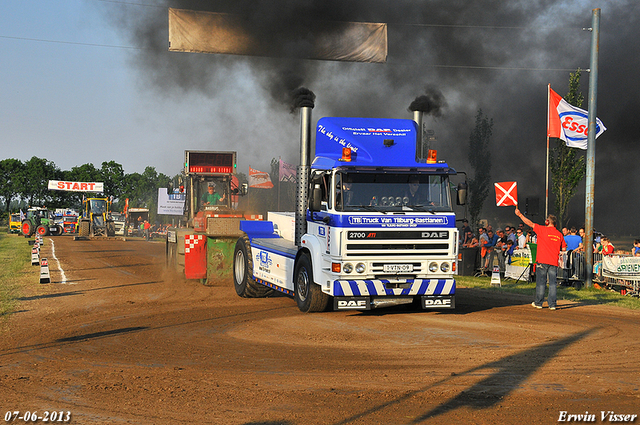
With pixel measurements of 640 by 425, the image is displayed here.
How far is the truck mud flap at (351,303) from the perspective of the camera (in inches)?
444

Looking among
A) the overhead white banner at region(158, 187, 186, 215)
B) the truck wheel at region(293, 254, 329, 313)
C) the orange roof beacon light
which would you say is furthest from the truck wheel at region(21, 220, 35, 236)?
the orange roof beacon light

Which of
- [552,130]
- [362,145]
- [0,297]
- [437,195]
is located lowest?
[0,297]

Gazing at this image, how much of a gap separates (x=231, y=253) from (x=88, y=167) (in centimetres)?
9093

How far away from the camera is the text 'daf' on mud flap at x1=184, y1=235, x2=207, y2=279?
53.5 ft

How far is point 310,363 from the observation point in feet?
26.8

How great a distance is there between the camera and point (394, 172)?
11586 mm

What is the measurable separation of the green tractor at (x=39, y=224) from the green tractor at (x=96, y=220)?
4051 millimetres

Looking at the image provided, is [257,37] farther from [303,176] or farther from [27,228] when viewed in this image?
[27,228]

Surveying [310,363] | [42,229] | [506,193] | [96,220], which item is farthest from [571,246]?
[42,229]

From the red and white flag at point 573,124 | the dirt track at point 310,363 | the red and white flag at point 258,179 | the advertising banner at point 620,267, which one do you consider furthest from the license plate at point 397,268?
the red and white flag at point 258,179

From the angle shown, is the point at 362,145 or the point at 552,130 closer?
the point at 362,145

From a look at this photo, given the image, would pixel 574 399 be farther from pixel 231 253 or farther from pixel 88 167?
pixel 88 167

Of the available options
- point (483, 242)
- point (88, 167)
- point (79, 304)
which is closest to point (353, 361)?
point (79, 304)

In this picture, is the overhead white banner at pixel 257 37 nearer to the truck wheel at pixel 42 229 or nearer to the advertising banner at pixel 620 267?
the advertising banner at pixel 620 267
